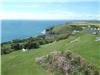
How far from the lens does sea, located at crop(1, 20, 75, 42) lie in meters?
7.39

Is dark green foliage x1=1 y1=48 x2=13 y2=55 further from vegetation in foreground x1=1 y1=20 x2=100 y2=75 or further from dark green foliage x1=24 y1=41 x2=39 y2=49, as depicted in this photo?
dark green foliage x1=24 y1=41 x2=39 y2=49

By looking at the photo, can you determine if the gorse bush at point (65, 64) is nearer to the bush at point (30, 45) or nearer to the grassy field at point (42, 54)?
the grassy field at point (42, 54)

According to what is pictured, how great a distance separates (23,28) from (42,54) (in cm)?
101

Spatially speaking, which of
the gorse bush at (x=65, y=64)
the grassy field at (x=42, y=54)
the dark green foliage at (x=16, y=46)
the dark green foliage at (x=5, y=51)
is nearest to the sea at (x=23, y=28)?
the dark green foliage at (x=16, y=46)

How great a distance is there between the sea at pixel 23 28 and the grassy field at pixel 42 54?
20.2 inches

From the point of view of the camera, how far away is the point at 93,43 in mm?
7512

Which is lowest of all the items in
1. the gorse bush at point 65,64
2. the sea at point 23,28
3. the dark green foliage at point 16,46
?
the gorse bush at point 65,64

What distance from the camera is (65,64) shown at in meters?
7.28

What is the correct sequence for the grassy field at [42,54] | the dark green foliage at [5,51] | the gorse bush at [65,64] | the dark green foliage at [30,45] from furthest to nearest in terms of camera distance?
1. the dark green foliage at [30,45]
2. the dark green foliage at [5,51]
3. the grassy field at [42,54]
4. the gorse bush at [65,64]

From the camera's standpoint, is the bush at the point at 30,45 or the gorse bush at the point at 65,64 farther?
the bush at the point at 30,45

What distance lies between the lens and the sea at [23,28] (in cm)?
739

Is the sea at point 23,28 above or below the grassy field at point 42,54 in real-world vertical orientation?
above

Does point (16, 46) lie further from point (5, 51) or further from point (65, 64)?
point (65, 64)

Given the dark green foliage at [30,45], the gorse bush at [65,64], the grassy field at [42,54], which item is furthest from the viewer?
the dark green foliage at [30,45]
